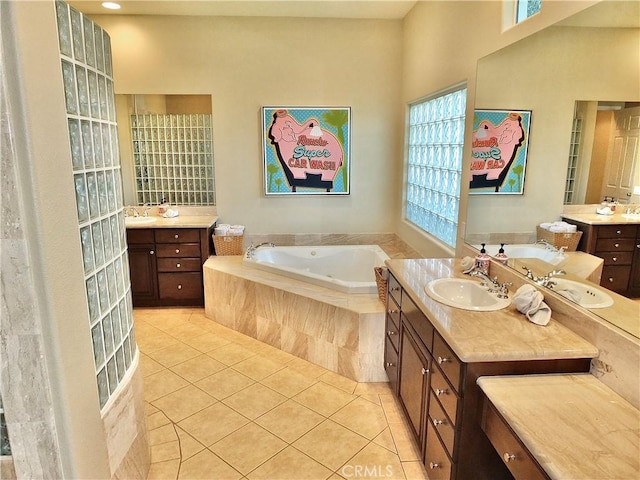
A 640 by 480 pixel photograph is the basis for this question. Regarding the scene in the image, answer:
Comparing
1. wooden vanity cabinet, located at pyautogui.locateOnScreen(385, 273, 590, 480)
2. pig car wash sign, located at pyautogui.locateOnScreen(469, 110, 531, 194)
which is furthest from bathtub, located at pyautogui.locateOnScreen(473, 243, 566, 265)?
wooden vanity cabinet, located at pyautogui.locateOnScreen(385, 273, 590, 480)

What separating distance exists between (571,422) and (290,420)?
1.69 metres

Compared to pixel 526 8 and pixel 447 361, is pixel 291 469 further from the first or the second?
pixel 526 8

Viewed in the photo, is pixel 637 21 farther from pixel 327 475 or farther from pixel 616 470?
pixel 327 475

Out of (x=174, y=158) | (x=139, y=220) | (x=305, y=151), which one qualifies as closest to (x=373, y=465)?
(x=305, y=151)

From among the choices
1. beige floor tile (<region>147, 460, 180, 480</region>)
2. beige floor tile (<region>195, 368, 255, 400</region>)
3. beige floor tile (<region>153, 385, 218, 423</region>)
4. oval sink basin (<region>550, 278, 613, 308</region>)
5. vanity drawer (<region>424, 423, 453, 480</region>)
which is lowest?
beige floor tile (<region>147, 460, 180, 480</region>)

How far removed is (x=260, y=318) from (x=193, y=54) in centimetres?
283

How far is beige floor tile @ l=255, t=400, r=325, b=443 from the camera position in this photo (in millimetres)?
2406

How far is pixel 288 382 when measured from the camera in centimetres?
294

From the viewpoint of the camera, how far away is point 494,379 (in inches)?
60.2

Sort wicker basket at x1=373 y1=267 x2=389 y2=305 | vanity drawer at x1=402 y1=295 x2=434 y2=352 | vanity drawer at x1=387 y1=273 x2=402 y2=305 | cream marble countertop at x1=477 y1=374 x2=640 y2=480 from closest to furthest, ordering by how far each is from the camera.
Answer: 1. cream marble countertop at x1=477 y1=374 x2=640 y2=480
2. vanity drawer at x1=402 y1=295 x2=434 y2=352
3. vanity drawer at x1=387 y1=273 x2=402 y2=305
4. wicker basket at x1=373 y1=267 x2=389 y2=305

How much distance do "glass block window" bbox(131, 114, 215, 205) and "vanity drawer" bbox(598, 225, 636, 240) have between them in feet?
12.3

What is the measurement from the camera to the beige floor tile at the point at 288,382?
284 centimetres

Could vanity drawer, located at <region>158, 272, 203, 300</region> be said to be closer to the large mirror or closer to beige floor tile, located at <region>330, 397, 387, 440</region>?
beige floor tile, located at <region>330, 397, 387, 440</region>

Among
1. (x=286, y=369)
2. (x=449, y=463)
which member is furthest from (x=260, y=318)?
(x=449, y=463)
